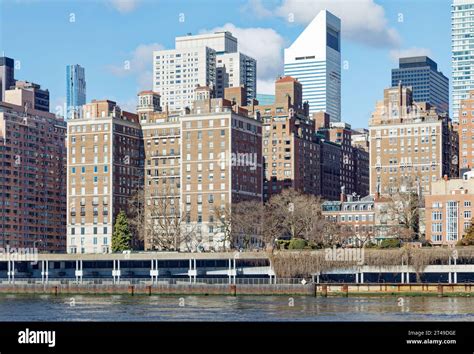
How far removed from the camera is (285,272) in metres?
128

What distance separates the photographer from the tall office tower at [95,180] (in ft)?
605

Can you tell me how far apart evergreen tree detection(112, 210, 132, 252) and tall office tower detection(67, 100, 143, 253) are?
7611 millimetres

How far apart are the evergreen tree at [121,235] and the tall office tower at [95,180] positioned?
25.0ft

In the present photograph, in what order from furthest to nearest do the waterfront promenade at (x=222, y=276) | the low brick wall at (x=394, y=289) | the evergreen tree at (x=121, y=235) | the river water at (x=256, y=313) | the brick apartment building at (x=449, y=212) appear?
1. the evergreen tree at (x=121, y=235)
2. the brick apartment building at (x=449, y=212)
3. the waterfront promenade at (x=222, y=276)
4. the low brick wall at (x=394, y=289)
5. the river water at (x=256, y=313)

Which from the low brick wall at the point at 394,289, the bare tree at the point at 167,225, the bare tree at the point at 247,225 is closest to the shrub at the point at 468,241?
the low brick wall at the point at 394,289

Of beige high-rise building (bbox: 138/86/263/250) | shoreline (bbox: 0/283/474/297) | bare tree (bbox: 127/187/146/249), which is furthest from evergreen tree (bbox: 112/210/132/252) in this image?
shoreline (bbox: 0/283/474/297)

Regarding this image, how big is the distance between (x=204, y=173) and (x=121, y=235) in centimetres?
2066

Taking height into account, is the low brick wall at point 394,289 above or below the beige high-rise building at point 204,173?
below

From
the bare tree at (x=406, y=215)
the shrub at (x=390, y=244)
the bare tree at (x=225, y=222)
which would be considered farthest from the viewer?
the bare tree at (x=225, y=222)

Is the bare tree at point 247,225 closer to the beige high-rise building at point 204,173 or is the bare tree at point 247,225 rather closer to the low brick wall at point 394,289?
the beige high-rise building at point 204,173

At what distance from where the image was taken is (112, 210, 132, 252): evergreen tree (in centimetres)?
17060

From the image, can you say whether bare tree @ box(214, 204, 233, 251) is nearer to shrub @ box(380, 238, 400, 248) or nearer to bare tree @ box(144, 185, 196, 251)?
bare tree @ box(144, 185, 196, 251)
